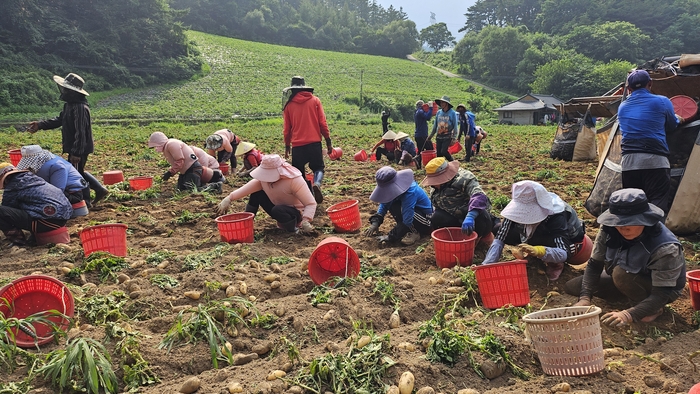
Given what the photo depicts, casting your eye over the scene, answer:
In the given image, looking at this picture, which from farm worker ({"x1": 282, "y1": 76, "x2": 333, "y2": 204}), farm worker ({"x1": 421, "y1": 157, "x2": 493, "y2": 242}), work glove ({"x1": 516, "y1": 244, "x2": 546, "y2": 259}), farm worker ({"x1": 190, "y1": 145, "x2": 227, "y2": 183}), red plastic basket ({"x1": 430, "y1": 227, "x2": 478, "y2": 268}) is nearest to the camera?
work glove ({"x1": 516, "y1": 244, "x2": 546, "y2": 259})

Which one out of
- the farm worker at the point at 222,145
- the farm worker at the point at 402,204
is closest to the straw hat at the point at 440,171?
the farm worker at the point at 402,204

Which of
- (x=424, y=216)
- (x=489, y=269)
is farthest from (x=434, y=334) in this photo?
(x=424, y=216)

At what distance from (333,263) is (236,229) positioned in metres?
1.59

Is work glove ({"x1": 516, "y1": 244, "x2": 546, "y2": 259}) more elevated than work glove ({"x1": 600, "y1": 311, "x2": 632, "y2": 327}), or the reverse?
work glove ({"x1": 516, "y1": 244, "x2": 546, "y2": 259})

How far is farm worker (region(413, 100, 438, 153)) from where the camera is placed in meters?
11.8

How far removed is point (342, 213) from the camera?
5.88 m

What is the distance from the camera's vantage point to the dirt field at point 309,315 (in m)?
2.78

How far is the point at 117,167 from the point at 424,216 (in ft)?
26.7

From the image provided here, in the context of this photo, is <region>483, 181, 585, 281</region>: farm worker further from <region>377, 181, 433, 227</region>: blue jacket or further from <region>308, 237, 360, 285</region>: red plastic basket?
<region>377, 181, 433, 227</region>: blue jacket

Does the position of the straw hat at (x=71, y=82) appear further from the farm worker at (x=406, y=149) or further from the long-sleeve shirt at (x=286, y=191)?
the farm worker at (x=406, y=149)

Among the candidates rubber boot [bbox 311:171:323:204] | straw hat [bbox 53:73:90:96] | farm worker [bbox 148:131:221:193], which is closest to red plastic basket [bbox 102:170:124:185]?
farm worker [bbox 148:131:221:193]

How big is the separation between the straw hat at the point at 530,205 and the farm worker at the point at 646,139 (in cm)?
168

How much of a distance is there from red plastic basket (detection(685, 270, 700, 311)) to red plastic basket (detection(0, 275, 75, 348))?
4209mm

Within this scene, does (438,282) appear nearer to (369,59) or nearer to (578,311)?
(578,311)
